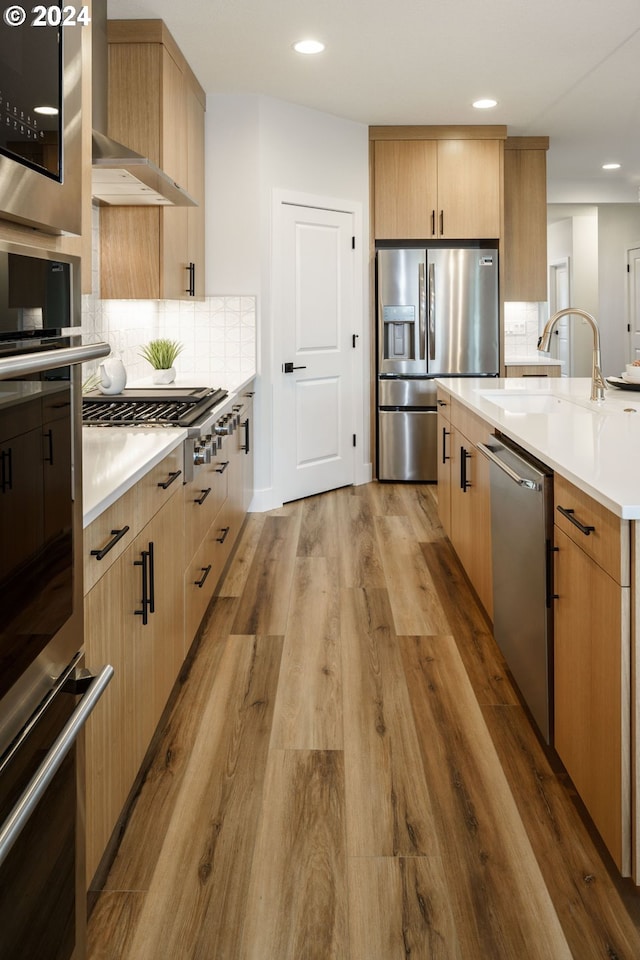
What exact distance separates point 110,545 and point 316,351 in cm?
448

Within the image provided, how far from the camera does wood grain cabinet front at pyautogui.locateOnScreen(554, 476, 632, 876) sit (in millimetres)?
1646

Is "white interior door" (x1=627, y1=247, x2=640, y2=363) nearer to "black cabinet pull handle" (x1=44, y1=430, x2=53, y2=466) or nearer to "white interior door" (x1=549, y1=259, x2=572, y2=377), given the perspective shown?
"white interior door" (x1=549, y1=259, x2=572, y2=377)

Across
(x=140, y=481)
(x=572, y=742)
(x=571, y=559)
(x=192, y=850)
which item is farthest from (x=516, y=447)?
(x=192, y=850)

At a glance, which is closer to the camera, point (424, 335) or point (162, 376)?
point (162, 376)

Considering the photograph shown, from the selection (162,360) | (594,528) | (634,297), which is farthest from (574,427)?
(634,297)

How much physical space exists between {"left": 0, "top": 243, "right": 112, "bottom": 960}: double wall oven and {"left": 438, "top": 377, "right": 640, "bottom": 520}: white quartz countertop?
993mm

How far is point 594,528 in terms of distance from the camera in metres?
1.81

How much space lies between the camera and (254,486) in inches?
224

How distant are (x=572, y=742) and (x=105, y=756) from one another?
107 cm

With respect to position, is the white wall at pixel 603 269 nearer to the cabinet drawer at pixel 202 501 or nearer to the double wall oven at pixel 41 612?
the cabinet drawer at pixel 202 501

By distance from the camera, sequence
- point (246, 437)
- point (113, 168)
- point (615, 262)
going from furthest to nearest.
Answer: point (615, 262), point (246, 437), point (113, 168)

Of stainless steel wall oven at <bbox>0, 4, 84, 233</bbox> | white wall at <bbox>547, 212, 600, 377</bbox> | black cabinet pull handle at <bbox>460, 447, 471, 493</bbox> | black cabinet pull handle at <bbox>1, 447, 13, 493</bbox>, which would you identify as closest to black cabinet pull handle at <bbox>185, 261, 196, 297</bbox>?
black cabinet pull handle at <bbox>460, 447, 471, 493</bbox>

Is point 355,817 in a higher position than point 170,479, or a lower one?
lower

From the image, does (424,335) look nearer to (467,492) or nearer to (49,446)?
(467,492)
